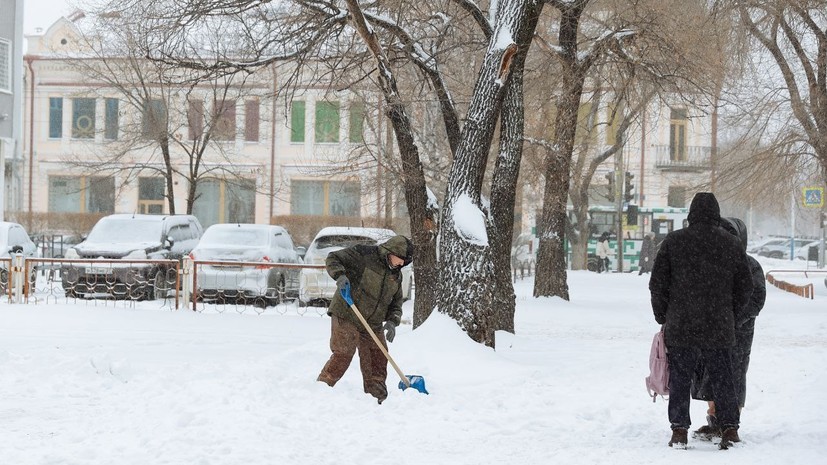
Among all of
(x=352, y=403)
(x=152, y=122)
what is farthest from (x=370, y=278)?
(x=152, y=122)

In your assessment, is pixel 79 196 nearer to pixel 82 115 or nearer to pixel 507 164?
pixel 82 115

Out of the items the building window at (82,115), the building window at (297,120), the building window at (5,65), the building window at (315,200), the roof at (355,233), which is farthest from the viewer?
the building window at (315,200)

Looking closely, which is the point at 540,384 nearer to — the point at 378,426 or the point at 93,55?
the point at 378,426

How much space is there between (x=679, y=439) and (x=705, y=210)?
1490 mm

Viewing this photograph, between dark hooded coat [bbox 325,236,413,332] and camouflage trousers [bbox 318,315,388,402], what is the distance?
0.26 ft

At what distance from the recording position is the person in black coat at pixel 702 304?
737 cm

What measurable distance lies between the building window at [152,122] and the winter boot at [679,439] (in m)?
25.3

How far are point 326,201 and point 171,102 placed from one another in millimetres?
12987

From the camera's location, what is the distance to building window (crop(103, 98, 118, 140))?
1483 inches

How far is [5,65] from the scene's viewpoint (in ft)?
103

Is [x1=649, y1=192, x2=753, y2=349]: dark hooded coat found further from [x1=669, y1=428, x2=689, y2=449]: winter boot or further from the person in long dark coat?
the person in long dark coat

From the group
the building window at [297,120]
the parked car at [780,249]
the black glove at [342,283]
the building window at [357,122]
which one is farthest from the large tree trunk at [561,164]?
the parked car at [780,249]

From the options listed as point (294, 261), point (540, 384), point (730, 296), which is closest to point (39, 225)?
point (294, 261)

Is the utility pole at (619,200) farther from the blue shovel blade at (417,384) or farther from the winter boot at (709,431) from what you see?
the winter boot at (709,431)
